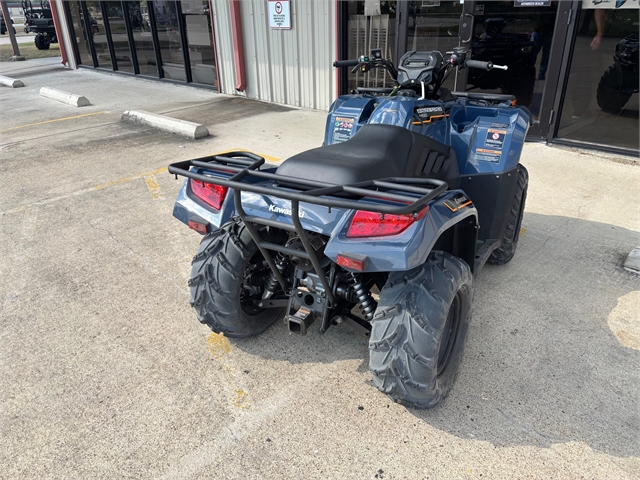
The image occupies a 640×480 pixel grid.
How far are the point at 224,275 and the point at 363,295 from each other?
77 centimetres

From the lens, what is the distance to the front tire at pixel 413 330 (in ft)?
7.23

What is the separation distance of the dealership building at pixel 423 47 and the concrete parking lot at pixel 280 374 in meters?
2.49

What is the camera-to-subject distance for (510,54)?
7.04m

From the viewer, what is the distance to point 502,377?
2730 mm

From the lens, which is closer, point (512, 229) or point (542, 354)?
point (542, 354)

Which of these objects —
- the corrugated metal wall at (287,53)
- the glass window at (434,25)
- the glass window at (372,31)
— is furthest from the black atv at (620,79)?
the corrugated metal wall at (287,53)

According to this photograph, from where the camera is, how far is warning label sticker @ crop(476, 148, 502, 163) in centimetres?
339

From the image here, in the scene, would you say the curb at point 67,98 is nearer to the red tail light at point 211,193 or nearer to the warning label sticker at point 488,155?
the red tail light at point 211,193

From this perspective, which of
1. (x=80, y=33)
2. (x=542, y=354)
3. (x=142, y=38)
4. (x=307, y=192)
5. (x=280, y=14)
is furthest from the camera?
(x=80, y=33)

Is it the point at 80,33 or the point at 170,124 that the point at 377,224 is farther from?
the point at 80,33

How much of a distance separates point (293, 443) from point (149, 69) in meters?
13.6

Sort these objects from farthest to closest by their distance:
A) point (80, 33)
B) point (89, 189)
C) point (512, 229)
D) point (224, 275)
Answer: point (80, 33) → point (89, 189) → point (512, 229) → point (224, 275)

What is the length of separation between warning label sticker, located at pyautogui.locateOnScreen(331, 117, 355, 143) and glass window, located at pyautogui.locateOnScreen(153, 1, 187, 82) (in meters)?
9.83

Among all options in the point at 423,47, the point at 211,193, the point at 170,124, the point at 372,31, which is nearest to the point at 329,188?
the point at 211,193
